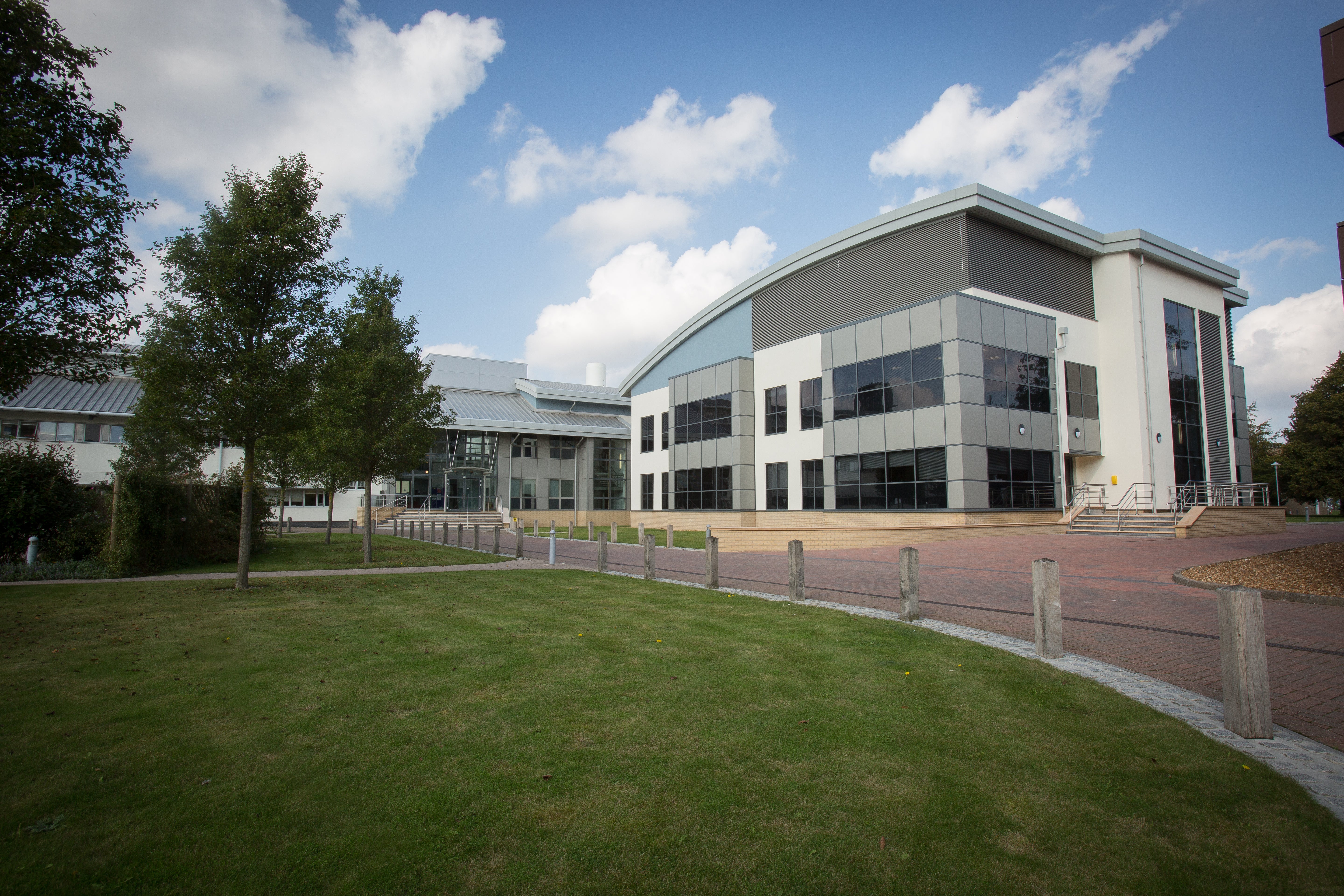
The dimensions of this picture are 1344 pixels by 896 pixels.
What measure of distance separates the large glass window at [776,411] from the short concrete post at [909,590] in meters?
26.7

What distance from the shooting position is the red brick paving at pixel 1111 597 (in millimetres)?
6367

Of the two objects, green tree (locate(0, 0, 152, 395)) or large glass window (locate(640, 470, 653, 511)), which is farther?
large glass window (locate(640, 470, 653, 511))

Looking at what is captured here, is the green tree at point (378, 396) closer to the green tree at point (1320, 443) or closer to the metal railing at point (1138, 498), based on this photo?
the metal railing at point (1138, 498)

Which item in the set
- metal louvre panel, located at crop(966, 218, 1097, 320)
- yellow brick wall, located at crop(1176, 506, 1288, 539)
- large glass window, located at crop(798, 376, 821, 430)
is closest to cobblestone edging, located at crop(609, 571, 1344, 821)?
yellow brick wall, located at crop(1176, 506, 1288, 539)

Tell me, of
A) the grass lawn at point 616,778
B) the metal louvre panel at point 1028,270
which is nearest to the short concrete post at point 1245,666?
the grass lawn at point 616,778

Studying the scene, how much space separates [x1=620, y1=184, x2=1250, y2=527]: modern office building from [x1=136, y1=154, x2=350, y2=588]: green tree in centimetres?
2288

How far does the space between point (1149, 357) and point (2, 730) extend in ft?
124

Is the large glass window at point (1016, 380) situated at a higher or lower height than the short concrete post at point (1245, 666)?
higher

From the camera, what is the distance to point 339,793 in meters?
3.78

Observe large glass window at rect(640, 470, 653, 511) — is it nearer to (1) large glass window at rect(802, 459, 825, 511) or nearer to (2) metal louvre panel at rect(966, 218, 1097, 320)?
(1) large glass window at rect(802, 459, 825, 511)

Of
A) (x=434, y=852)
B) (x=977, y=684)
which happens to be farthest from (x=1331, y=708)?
(x=434, y=852)

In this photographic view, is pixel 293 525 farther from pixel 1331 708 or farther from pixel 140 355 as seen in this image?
pixel 1331 708

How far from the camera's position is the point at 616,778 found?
13.1 ft

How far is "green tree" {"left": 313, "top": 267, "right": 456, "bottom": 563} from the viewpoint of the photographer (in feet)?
60.4
